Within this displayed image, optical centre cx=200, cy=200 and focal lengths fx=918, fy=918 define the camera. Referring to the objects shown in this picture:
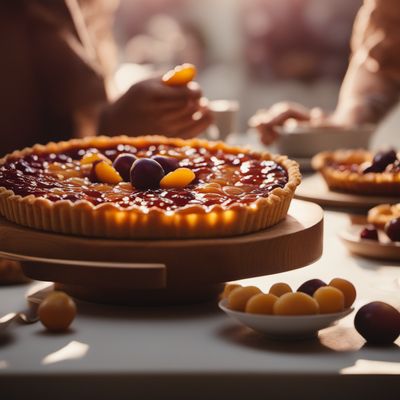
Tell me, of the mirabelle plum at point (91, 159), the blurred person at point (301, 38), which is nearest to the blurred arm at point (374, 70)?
the mirabelle plum at point (91, 159)

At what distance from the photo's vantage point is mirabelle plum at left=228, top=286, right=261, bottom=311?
1020 mm

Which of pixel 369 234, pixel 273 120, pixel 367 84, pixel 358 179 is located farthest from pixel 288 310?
pixel 367 84

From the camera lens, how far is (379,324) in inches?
39.8

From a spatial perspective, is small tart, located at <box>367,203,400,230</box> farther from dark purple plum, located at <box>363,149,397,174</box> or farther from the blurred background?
the blurred background

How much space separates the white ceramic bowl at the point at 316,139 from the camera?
237cm

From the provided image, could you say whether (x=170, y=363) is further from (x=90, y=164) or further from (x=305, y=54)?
(x=305, y=54)

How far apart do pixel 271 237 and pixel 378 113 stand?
168cm

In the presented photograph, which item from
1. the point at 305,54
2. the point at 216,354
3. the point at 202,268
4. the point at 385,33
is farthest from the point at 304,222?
the point at 305,54

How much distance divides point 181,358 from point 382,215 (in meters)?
0.75

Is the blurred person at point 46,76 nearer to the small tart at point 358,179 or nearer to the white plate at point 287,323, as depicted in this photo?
the small tart at point 358,179

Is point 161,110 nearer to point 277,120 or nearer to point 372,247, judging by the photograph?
point 372,247

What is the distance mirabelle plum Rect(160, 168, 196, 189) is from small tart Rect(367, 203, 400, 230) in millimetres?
424

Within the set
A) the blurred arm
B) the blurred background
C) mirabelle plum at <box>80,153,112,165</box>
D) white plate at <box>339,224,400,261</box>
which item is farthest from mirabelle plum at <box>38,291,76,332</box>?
the blurred background

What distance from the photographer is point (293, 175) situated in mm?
1385
